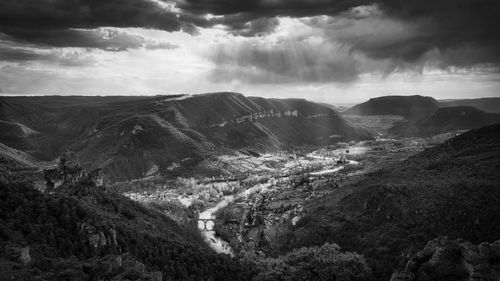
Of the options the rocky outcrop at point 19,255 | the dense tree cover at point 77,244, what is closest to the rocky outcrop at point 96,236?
the dense tree cover at point 77,244

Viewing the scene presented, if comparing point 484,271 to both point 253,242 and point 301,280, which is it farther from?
point 253,242

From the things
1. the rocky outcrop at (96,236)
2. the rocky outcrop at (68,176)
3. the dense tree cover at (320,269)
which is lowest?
the dense tree cover at (320,269)

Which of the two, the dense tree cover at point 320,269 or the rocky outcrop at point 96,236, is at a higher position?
the rocky outcrop at point 96,236

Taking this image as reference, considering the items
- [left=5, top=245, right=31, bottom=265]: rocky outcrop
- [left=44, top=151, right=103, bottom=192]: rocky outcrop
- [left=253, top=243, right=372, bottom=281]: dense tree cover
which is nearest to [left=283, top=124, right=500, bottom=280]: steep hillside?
[left=253, top=243, right=372, bottom=281]: dense tree cover

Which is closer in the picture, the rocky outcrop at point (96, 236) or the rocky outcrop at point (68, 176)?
the rocky outcrop at point (96, 236)

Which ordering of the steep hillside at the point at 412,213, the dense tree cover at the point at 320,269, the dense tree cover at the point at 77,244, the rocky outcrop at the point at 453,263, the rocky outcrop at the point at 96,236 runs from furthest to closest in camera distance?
1. the steep hillside at the point at 412,213
2. the dense tree cover at the point at 320,269
3. the rocky outcrop at the point at 96,236
4. the dense tree cover at the point at 77,244
5. the rocky outcrop at the point at 453,263

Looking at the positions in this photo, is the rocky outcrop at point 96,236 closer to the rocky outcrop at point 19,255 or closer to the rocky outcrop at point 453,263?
the rocky outcrop at point 19,255

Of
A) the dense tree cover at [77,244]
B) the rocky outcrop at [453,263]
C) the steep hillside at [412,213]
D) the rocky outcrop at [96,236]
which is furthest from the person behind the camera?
the steep hillside at [412,213]

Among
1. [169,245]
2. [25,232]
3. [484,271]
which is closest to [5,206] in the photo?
[25,232]
